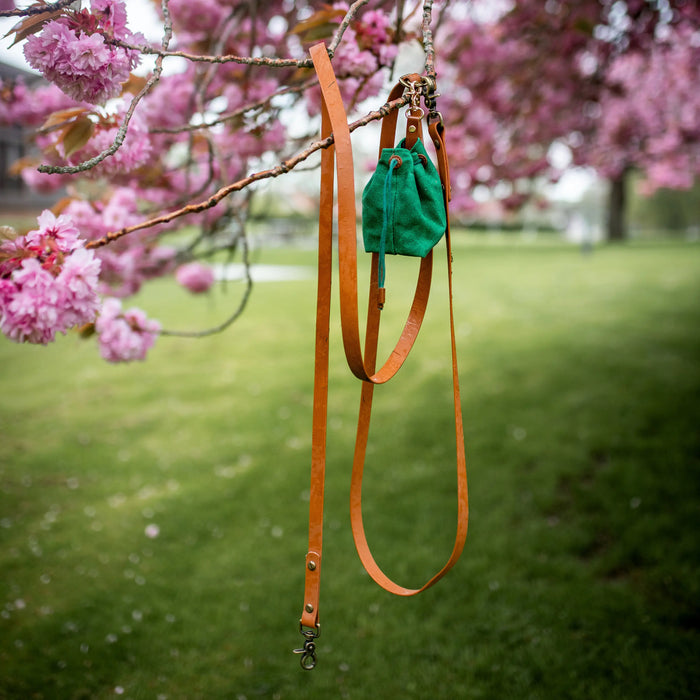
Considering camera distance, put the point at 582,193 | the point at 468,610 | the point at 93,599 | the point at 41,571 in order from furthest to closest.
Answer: the point at 582,193 < the point at 41,571 < the point at 93,599 < the point at 468,610

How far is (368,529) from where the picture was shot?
10.5 feet

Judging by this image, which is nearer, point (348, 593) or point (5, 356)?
point (348, 593)

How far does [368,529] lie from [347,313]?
2.49m

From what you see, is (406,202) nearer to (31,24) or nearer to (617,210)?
(31,24)

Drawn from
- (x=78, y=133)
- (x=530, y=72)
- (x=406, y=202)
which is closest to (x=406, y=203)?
(x=406, y=202)

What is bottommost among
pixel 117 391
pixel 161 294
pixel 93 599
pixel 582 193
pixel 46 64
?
pixel 93 599

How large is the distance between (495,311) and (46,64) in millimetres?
7623

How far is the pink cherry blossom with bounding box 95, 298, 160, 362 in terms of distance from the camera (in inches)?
79.0

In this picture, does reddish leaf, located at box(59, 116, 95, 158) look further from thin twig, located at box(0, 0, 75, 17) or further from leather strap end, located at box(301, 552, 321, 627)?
leather strap end, located at box(301, 552, 321, 627)

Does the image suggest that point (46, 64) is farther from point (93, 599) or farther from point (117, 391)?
point (117, 391)

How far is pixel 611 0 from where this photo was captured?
11.7 feet

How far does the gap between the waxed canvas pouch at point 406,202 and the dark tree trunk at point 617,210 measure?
1958cm

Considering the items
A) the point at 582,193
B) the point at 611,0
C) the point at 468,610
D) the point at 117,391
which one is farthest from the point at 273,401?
the point at 582,193

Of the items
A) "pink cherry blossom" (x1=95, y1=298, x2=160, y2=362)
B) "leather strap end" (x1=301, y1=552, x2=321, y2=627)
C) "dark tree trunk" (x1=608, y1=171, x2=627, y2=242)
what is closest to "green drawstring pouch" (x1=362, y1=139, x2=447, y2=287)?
"leather strap end" (x1=301, y1=552, x2=321, y2=627)
